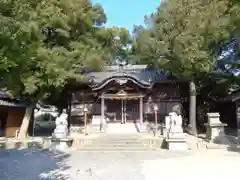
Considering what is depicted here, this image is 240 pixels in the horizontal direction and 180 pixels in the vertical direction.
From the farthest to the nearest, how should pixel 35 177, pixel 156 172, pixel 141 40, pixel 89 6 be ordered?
1. pixel 89 6
2. pixel 141 40
3. pixel 156 172
4. pixel 35 177

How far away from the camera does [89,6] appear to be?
20141 mm

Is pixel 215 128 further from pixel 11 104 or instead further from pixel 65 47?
pixel 11 104

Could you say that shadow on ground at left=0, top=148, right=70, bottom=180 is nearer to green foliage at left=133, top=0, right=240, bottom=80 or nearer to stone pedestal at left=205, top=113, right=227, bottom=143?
stone pedestal at left=205, top=113, right=227, bottom=143

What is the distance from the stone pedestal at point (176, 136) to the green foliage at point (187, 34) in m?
4.46

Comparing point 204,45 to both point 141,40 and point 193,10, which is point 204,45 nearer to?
point 193,10

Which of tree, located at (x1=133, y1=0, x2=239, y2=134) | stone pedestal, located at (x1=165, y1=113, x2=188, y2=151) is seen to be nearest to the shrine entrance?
tree, located at (x1=133, y1=0, x2=239, y2=134)

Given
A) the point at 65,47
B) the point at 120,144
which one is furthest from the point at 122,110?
the point at 120,144

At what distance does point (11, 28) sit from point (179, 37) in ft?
42.7

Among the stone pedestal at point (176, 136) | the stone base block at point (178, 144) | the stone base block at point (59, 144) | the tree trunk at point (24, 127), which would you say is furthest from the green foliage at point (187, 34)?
the tree trunk at point (24, 127)

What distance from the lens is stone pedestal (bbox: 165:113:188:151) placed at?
13516 millimetres

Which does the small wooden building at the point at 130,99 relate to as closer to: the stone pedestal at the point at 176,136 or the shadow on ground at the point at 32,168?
the stone pedestal at the point at 176,136

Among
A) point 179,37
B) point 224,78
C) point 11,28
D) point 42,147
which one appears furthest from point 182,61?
point 11,28

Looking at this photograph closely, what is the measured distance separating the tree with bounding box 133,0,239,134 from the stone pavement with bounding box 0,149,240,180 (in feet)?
23.8

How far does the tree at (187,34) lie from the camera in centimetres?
1639
